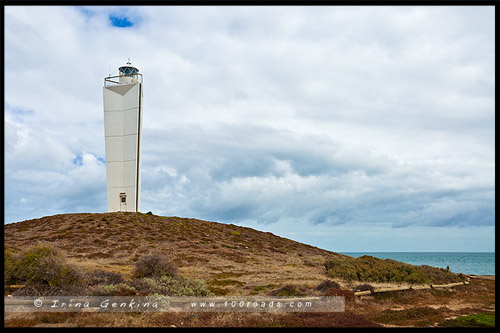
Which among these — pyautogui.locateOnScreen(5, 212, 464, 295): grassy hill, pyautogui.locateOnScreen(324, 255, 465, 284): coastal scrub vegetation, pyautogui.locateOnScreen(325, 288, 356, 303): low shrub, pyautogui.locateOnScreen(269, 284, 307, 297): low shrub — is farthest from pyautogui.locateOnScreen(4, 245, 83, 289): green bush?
pyautogui.locateOnScreen(324, 255, 465, 284): coastal scrub vegetation

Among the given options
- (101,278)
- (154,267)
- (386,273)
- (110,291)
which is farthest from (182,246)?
(110,291)

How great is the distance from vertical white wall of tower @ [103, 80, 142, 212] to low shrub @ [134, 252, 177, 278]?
72.4 feet

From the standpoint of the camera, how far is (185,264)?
23797 mm

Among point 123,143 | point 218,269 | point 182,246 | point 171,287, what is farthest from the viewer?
point 123,143

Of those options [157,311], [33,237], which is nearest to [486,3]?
[157,311]

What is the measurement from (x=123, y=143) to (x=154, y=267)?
2454 centimetres

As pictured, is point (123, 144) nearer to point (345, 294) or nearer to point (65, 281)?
point (65, 281)

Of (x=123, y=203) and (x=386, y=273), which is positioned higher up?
(x=123, y=203)

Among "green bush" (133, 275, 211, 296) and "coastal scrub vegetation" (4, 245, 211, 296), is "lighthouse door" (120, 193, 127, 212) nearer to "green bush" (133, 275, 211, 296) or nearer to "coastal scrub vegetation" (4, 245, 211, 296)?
"coastal scrub vegetation" (4, 245, 211, 296)

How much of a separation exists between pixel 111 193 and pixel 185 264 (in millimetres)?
19022

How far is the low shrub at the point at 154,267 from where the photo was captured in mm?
17297

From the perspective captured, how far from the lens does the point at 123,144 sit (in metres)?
39.4

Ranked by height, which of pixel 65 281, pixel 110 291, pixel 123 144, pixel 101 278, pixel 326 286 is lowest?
pixel 326 286

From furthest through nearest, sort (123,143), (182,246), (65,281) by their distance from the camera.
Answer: (123,143)
(182,246)
(65,281)
